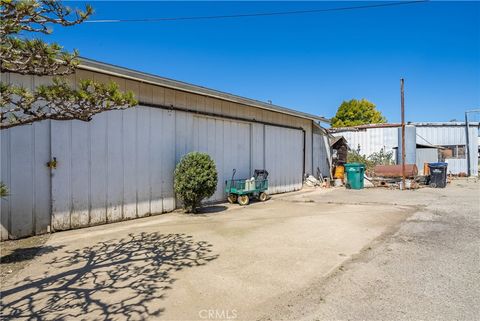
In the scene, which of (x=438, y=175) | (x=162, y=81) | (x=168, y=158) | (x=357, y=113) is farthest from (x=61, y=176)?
(x=357, y=113)

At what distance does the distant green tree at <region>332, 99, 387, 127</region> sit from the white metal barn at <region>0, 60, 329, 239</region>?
35.8m

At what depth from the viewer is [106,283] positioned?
11.6 ft

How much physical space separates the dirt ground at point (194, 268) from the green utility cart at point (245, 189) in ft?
7.37

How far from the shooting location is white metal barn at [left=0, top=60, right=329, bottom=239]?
18.9 ft

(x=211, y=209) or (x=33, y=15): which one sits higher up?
(x=33, y=15)

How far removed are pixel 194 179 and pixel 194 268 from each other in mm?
3840

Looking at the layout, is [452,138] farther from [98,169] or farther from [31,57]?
[31,57]

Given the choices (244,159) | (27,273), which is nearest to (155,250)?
(27,273)

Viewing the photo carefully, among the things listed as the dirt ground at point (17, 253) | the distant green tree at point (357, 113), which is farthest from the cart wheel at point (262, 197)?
the distant green tree at point (357, 113)

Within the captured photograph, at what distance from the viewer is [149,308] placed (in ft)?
9.67

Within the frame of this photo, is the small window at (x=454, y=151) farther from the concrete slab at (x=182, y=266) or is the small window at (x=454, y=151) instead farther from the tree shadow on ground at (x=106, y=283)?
the tree shadow on ground at (x=106, y=283)

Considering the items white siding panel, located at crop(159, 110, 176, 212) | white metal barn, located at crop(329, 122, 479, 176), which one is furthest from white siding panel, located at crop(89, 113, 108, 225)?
white metal barn, located at crop(329, 122, 479, 176)

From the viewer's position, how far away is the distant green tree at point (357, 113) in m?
43.4

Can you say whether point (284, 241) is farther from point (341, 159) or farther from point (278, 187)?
point (341, 159)
